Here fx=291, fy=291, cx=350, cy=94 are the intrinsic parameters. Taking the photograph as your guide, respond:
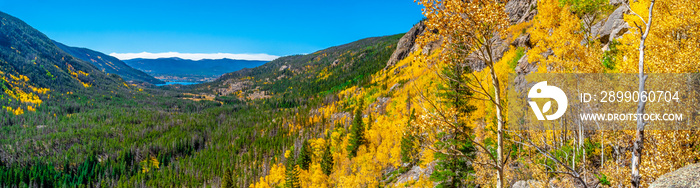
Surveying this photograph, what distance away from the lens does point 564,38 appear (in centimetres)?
2144

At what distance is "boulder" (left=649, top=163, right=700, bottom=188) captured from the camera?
28.6 ft

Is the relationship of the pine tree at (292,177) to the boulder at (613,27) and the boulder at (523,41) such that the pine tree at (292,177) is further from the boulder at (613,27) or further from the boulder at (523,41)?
the boulder at (613,27)

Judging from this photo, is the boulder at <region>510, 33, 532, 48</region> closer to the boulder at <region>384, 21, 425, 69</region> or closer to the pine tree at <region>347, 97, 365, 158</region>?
the pine tree at <region>347, 97, 365, 158</region>

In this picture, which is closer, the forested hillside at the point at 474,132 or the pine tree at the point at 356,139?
the forested hillside at the point at 474,132

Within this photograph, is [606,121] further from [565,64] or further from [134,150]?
[134,150]

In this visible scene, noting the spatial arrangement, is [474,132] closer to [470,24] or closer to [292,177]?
[470,24]

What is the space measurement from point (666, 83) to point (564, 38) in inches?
462

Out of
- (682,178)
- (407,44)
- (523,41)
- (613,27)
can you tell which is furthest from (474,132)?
(407,44)

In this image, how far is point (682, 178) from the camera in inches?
354

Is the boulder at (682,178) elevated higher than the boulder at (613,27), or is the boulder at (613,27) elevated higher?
the boulder at (613,27)

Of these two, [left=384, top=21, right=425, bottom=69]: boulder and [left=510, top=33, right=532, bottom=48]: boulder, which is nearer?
[left=510, top=33, right=532, bottom=48]: boulder

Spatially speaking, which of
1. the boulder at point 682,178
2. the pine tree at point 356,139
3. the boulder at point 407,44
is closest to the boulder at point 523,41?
the pine tree at point 356,139

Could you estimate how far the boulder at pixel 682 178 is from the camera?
871 centimetres

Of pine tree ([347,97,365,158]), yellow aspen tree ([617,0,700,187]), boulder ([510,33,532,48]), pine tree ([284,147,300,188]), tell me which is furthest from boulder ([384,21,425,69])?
yellow aspen tree ([617,0,700,187])
